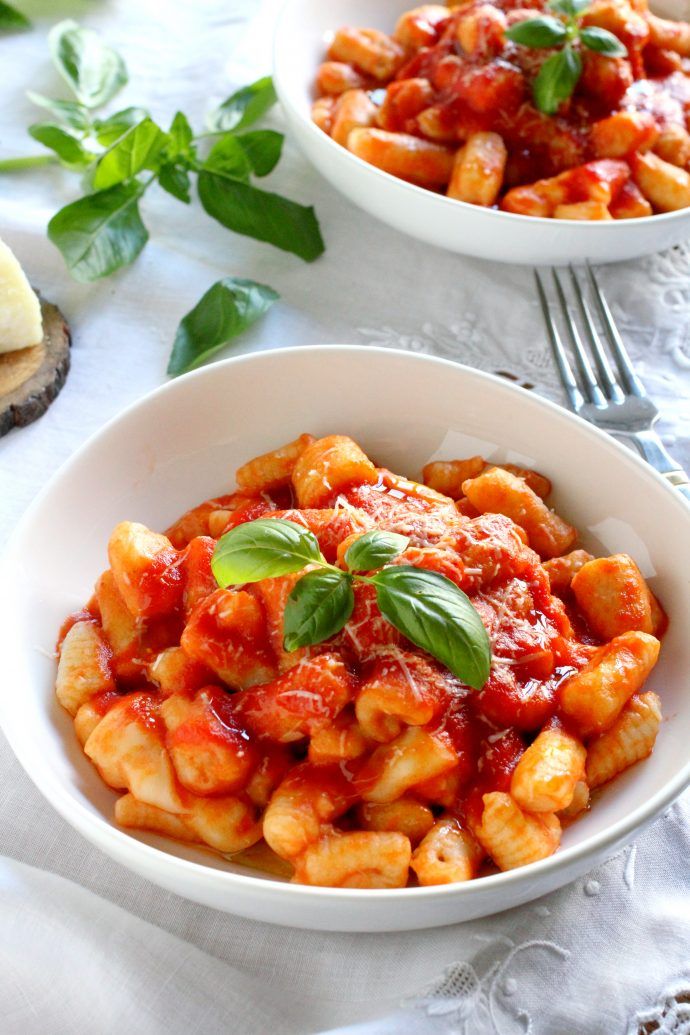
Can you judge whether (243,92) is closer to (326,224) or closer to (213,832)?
(326,224)

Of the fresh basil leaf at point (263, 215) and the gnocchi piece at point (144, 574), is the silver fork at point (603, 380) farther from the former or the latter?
the gnocchi piece at point (144, 574)

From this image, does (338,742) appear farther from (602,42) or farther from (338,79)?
(338,79)

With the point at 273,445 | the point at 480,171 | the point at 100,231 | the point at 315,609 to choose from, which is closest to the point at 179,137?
the point at 100,231

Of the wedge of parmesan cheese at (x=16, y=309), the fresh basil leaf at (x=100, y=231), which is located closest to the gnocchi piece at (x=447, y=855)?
the wedge of parmesan cheese at (x=16, y=309)

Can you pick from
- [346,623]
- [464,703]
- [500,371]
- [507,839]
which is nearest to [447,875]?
[507,839]

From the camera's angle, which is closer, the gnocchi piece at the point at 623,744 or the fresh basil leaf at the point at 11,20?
the gnocchi piece at the point at 623,744

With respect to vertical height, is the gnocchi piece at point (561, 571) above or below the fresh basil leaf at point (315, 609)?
below

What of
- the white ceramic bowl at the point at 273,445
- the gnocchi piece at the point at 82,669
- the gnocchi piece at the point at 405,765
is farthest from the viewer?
the gnocchi piece at the point at 82,669

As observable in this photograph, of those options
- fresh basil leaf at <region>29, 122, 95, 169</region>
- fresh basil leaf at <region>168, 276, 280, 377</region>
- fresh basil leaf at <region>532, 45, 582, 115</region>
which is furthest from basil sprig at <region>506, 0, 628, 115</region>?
fresh basil leaf at <region>29, 122, 95, 169</region>
